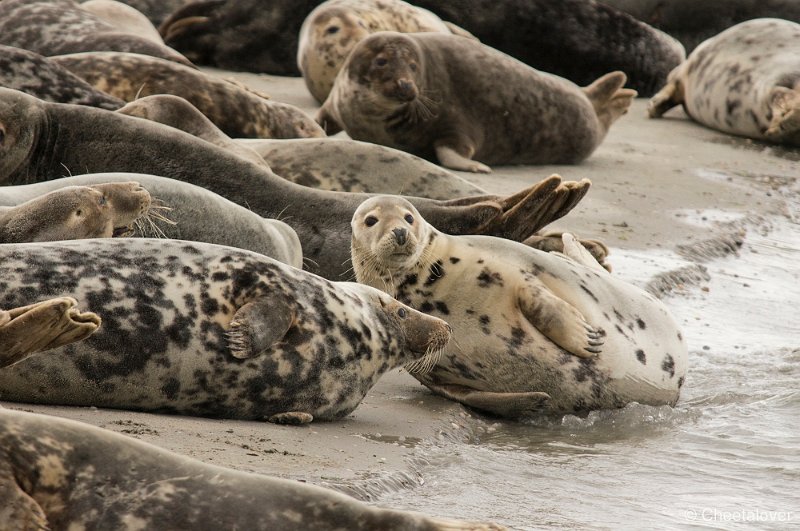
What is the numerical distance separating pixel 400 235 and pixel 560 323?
0.69 meters

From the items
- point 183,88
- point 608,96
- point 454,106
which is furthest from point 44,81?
point 608,96

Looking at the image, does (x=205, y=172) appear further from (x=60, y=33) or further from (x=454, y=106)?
(x=60, y=33)

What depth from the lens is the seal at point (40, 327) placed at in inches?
123

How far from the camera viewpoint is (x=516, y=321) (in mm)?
5480

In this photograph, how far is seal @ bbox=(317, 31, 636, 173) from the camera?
32.4ft

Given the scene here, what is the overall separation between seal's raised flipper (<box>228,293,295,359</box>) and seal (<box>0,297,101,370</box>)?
3.40 ft

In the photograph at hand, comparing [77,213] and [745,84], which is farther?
[745,84]

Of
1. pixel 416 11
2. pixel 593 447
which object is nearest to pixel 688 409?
pixel 593 447

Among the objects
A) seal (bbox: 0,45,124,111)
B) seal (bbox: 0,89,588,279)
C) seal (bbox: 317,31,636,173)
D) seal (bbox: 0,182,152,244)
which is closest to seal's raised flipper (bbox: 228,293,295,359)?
seal (bbox: 0,182,152,244)

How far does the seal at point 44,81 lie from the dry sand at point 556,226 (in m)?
2.65

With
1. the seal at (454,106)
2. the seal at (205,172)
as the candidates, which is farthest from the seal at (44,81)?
the seal at (454,106)

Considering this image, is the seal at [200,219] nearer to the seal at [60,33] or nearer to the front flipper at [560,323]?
the front flipper at [560,323]

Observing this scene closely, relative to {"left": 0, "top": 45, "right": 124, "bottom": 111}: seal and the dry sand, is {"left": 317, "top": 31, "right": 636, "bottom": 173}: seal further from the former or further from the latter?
{"left": 0, "top": 45, "right": 124, "bottom": 111}: seal

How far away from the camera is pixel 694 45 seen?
15.7 metres
